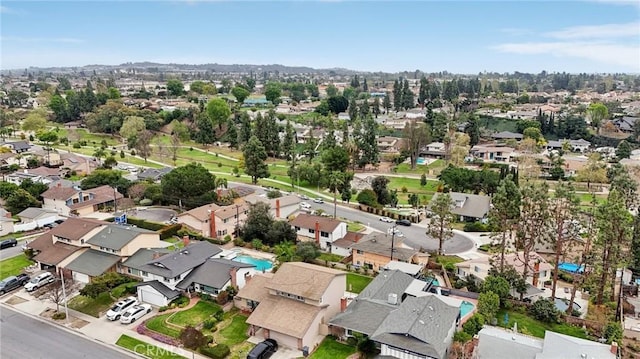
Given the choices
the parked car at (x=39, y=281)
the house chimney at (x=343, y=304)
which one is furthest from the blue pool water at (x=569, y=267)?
the parked car at (x=39, y=281)

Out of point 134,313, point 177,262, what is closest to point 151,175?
point 177,262

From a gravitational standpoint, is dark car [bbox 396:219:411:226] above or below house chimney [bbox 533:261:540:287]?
below

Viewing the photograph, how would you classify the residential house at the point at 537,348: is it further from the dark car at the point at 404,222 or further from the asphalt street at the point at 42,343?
the dark car at the point at 404,222

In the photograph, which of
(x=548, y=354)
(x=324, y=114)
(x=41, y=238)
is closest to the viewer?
(x=548, y=354)

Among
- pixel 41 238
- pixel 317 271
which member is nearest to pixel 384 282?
pixel 317 271

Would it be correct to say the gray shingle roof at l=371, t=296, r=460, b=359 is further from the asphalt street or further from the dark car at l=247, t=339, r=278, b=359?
the asphalt street

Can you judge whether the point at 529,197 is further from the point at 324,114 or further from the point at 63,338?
the point at 324,114

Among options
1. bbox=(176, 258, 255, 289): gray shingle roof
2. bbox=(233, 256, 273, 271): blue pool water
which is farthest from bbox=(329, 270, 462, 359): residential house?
bbox=(233, 256, 273, 271): blue pool water
